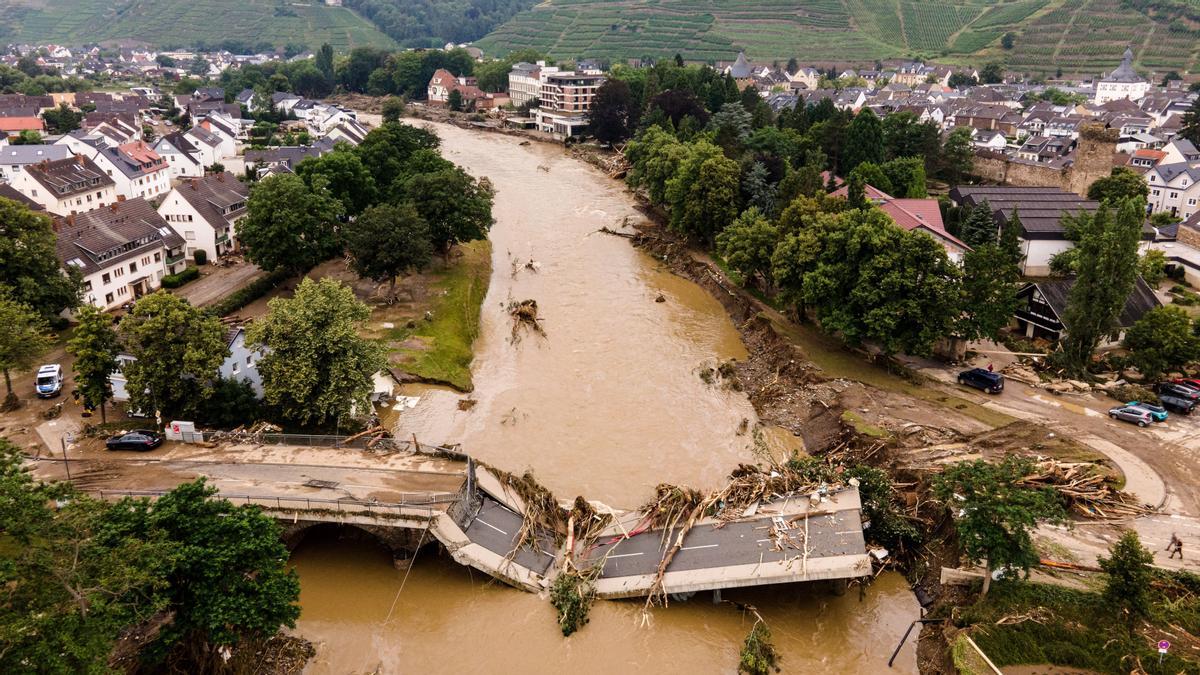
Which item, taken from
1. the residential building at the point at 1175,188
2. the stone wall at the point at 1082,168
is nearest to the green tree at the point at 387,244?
the stone wall at the point at 1082,168

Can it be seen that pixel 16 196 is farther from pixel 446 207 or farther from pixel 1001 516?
pixel 1001 516

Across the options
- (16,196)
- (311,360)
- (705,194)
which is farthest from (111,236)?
(705,194)

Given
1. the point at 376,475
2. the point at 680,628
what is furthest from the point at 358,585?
the point at 680,628

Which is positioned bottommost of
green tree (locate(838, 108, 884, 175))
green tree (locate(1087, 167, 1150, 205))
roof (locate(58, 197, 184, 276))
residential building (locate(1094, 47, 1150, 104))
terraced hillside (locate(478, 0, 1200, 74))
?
roof (locate(58, 197, 184, 276))

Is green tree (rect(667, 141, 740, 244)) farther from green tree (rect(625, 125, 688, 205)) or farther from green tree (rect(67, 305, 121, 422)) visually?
green tree (rect(67, 305, 121, 422))

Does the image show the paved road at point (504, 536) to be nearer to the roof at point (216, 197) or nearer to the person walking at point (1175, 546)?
the person walking at point (1175, 546)

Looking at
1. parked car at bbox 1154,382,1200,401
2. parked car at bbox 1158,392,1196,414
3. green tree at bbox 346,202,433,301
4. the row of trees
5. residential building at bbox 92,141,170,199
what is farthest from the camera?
residential building at bbox 92,141,170,199

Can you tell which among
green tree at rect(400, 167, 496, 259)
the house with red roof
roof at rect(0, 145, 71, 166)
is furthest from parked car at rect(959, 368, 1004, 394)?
roof at rect(0, 145, 71, 166)
